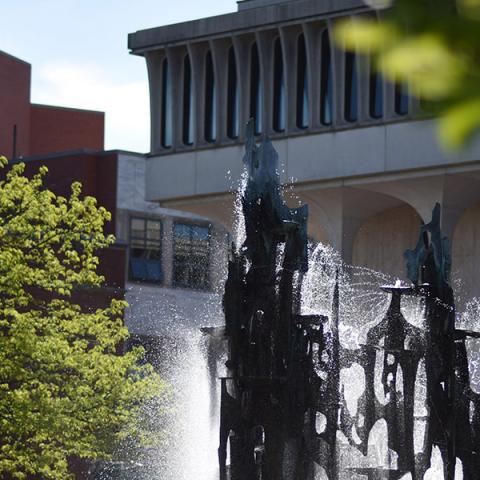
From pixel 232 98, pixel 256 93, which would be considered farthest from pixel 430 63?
pixel 232 98

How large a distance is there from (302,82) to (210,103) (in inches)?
141

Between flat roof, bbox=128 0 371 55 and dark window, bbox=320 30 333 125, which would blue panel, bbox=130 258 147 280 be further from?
dark window, bbox=320 30 333 125

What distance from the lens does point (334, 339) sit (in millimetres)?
22078

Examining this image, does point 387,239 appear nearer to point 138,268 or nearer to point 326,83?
point 326,83

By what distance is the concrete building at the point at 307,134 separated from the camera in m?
46.6

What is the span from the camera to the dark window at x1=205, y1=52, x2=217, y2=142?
50.4 metres

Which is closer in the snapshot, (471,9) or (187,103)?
(471,9)

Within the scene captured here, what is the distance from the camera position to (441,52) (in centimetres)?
171

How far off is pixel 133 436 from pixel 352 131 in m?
16.0

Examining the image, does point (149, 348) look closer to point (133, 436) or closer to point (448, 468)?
point (133, 436)

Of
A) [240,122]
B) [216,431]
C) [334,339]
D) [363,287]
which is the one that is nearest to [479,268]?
[363,287]

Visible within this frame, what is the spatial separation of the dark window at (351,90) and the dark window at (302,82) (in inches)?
56.9

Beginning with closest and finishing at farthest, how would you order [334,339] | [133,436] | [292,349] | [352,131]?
[292,349], [334,339], [133,436], [352,131]

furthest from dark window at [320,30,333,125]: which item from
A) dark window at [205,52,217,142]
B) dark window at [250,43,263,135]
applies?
dark window at [205,52,217,142]
